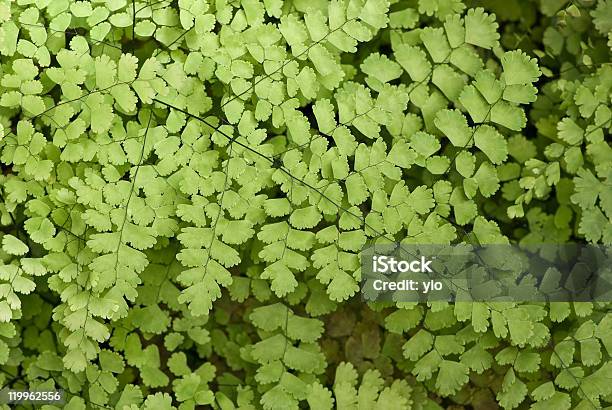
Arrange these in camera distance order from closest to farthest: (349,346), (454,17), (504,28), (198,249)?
1. (198,249)
2. (454,17)
3. (349,346)
4. (504,28)

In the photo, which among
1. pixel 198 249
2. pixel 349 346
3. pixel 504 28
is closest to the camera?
pixel 198 249

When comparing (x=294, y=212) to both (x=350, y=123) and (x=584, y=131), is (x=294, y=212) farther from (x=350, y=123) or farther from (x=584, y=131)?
(x=584, y=131)

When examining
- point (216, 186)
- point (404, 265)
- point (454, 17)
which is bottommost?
point (404, 265)

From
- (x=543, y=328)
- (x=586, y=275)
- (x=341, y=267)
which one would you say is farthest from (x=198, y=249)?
(x=586, y=275)

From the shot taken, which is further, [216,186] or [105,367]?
[105,367]

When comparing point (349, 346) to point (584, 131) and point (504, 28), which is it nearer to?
point (584, 131)

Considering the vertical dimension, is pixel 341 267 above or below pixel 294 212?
below
